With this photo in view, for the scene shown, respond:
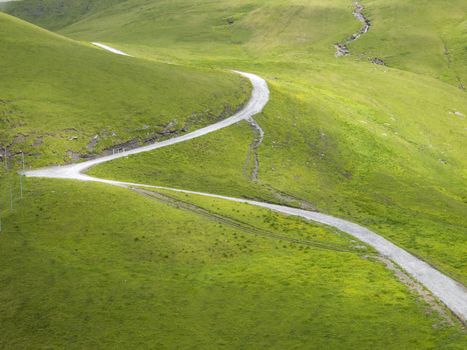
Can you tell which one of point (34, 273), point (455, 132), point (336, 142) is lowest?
point (455, 132)

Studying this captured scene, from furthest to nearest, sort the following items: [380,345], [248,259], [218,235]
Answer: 1. [218,235]
2. [248,259]
3. [380,345]

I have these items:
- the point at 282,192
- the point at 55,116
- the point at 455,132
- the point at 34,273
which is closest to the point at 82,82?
the point at 55,116

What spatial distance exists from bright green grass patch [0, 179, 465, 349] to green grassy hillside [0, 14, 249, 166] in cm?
2199

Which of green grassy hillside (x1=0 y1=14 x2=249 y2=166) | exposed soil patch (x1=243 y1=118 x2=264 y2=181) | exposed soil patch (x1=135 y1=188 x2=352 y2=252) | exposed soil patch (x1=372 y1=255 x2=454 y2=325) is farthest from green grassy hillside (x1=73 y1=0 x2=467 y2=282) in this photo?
green grassy hillside (x1=0 y1=14 x2=249 y2=166)

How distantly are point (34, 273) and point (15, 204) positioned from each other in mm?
13742

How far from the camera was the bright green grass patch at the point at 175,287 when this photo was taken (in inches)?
1745

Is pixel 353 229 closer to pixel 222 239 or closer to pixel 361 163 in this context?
pixel 222 239

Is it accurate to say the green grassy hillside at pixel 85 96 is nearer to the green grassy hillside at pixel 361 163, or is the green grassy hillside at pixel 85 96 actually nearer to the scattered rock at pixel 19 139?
the scattered rock at pixel 19 139

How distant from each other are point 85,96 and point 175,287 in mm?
58386

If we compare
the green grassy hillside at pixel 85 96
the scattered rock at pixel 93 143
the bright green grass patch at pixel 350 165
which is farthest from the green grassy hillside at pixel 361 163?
the green grassy hillside at pixel 85 96

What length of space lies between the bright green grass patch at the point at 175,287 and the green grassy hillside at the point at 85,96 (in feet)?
72.1

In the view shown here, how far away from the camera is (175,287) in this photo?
166 feet

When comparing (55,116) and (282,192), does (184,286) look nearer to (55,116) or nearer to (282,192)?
(282,192)

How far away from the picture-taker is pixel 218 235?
60.8 metres
